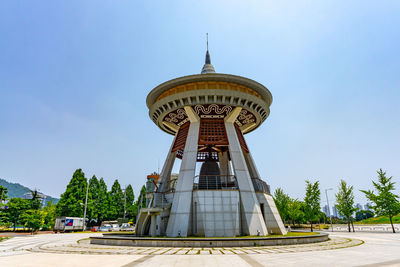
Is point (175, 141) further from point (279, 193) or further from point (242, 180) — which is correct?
point (279, 193)

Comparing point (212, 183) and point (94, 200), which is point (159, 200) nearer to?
point (212, 183)

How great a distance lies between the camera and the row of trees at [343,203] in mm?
35250

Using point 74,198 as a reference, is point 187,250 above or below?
below

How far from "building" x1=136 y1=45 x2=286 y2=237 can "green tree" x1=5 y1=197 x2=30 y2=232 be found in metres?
34.9

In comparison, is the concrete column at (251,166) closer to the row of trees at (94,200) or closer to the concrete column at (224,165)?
the concrete column at (224,165)

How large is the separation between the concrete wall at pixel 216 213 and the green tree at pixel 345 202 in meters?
30.6

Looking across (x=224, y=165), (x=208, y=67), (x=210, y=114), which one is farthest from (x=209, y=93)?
(x=224, y=165)

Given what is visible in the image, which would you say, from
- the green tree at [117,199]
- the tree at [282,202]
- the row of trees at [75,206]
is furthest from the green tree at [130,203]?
the tree at [282,202]

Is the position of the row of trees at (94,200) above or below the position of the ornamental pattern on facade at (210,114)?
below

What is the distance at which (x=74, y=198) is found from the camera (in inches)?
2023

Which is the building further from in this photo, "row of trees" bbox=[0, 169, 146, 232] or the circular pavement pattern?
"row of trees" bbox=[0, 169, 146, 232]

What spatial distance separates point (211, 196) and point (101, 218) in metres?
49.3

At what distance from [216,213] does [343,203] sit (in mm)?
33133

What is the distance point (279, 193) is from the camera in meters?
52.7
